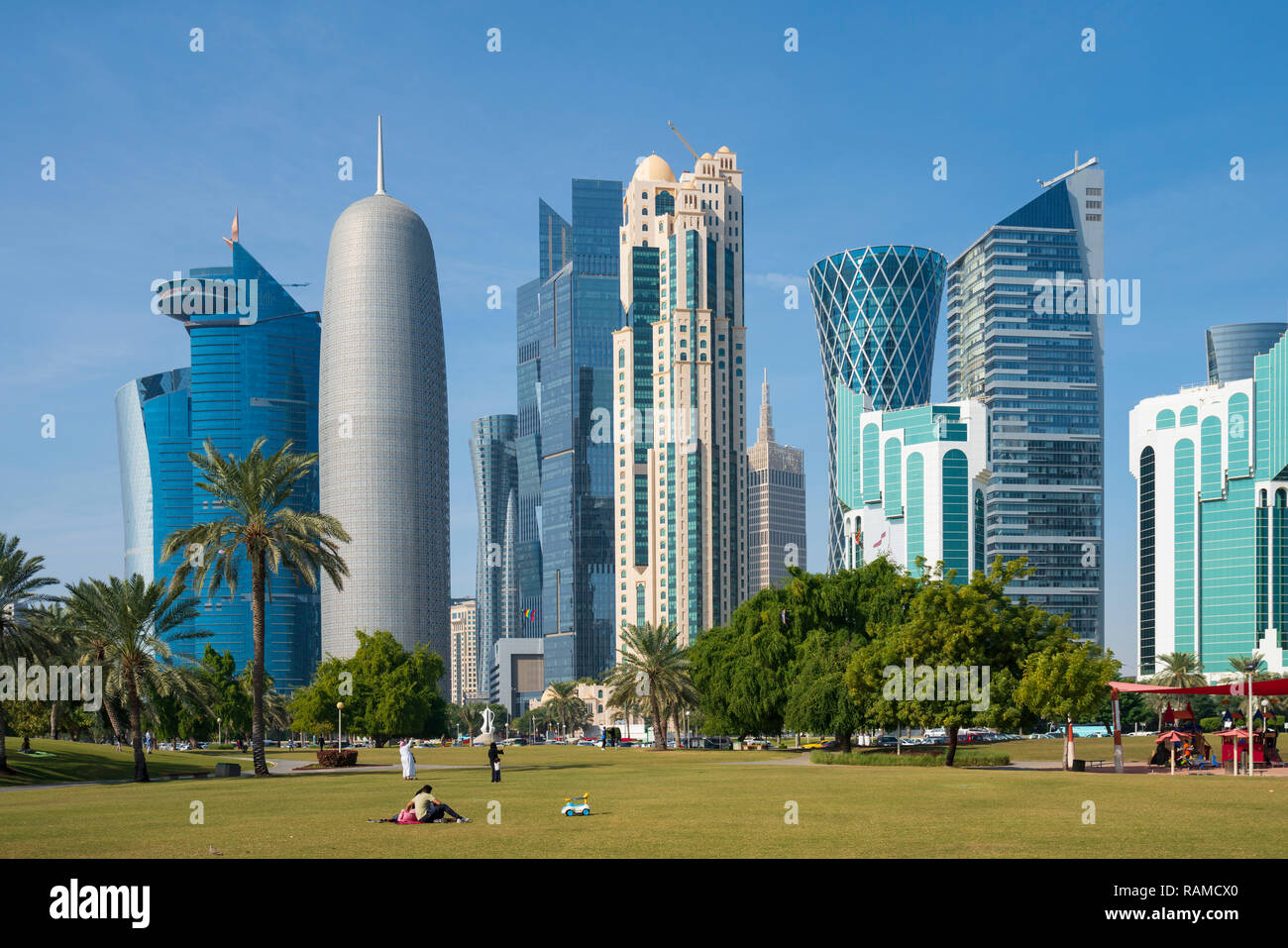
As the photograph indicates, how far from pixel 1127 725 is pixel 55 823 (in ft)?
455

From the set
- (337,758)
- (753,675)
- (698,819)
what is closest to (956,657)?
(753,675)

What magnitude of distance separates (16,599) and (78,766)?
9507mm

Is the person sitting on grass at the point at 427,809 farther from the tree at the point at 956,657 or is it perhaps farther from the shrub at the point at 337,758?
the shrub at the point at 337,758

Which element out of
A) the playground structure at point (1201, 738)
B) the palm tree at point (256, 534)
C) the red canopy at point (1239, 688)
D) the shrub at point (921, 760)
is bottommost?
the shrub at point (921, 760)

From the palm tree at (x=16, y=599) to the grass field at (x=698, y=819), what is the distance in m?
10.0

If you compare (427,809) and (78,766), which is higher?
(427,809)

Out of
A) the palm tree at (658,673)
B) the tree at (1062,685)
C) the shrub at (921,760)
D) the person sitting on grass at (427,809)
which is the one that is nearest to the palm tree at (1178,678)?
the palm tree at (658,673)

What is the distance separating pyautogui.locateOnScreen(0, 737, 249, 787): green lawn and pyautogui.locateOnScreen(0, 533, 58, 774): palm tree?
1230 millimetres

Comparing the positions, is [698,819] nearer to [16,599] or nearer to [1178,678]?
[16,599]

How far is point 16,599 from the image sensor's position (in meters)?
54.5

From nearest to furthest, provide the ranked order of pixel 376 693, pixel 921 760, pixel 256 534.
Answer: pixel 256 534, pixel 921 760, pixel 376 693

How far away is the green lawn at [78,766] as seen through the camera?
54188mm

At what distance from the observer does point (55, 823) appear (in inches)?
1131
